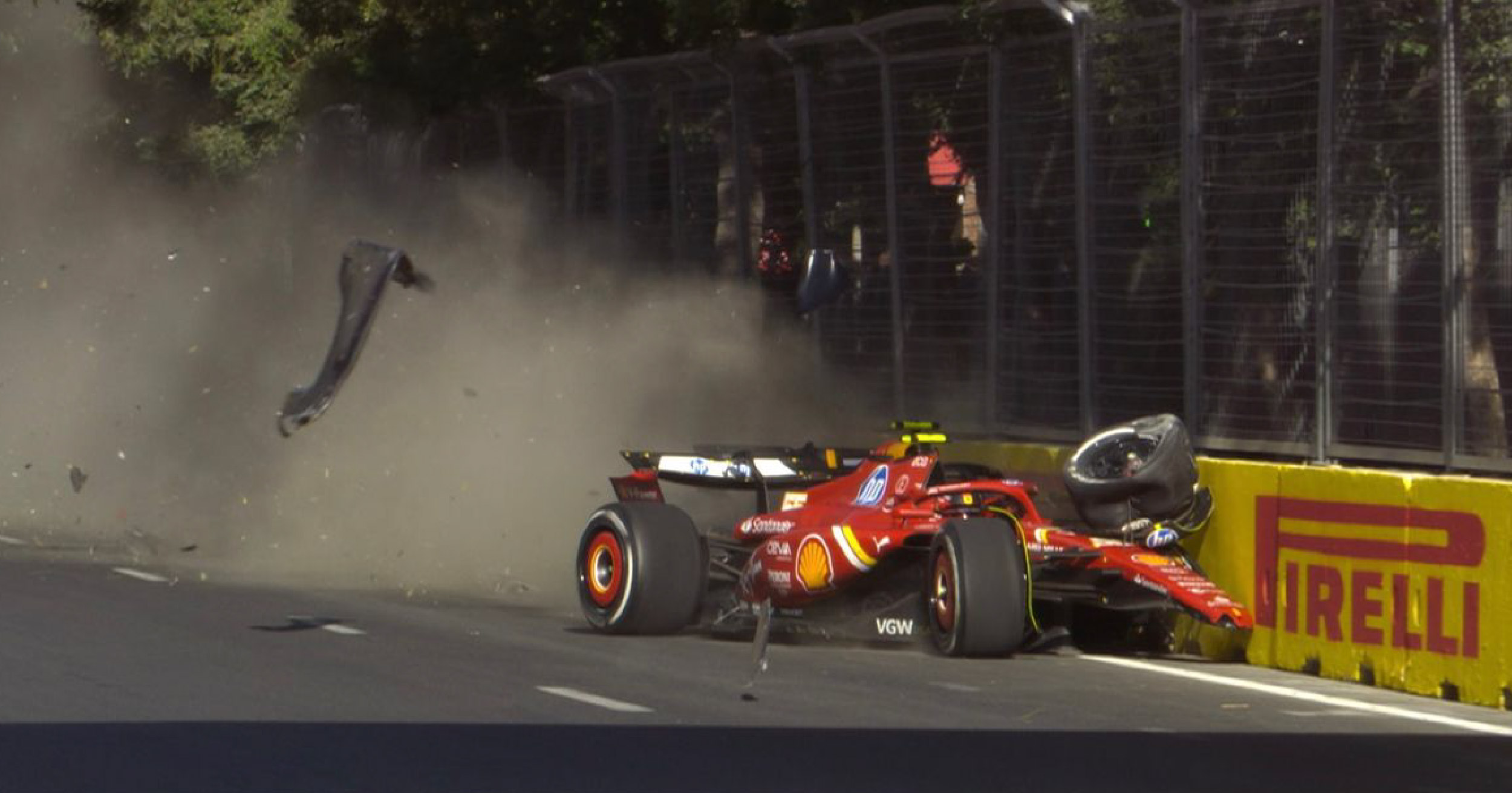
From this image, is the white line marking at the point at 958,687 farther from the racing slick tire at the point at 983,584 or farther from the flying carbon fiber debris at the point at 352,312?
the flying carbon fiber debris at the point at 352,312

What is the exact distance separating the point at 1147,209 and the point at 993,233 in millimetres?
1896

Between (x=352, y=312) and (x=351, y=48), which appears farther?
(x=351, y=48)

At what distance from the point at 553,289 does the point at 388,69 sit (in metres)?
4.04

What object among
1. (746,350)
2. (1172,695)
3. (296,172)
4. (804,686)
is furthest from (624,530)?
(296,172)

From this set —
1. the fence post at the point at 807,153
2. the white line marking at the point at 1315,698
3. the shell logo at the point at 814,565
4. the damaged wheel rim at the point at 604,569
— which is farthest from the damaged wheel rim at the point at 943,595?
the fence post at the point at 807,153

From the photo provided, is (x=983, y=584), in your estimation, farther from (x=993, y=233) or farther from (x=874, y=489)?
(x=993, y=233)

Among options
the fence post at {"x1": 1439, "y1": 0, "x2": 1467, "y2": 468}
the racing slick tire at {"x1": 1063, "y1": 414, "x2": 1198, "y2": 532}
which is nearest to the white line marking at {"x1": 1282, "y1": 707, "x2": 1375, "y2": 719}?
the fence post at {"x1": 1439, "y1": 0, "x2": 1467, "y2": 468}

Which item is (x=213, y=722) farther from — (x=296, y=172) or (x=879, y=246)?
(x=296, y=172)

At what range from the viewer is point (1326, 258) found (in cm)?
1357

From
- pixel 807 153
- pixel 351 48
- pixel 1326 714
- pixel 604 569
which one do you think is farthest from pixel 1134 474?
pixel 351 48

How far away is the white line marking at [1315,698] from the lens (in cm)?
1087

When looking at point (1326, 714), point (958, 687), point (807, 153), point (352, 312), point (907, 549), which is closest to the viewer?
point (1326, 714)

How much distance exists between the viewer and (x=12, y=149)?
35.5 metres

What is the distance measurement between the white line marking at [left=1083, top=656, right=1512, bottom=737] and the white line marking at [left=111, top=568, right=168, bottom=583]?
6.00 meters
